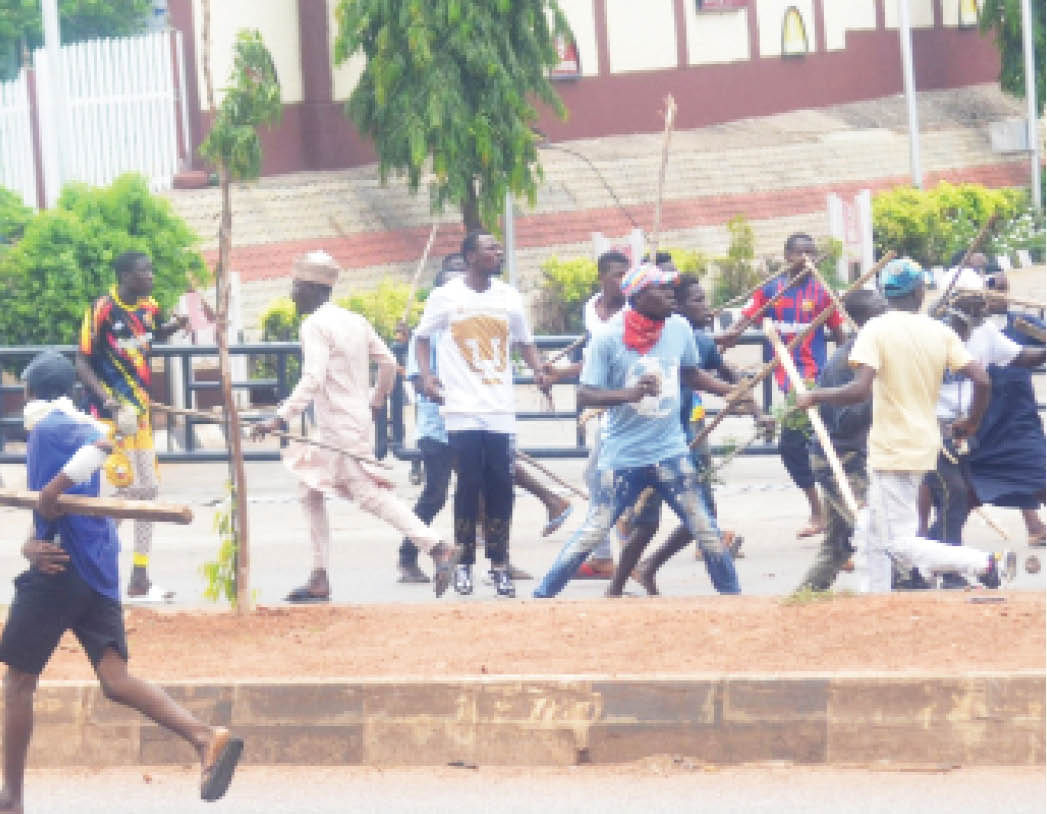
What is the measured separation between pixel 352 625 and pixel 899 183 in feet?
103

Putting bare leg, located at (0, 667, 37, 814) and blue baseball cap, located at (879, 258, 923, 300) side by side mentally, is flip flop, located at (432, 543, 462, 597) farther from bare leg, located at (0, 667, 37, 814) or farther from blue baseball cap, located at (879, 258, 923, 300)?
bare leg, located at (0, 667, 37, 814)

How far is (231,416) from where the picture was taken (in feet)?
29.0

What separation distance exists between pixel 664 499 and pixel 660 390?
0.55 meters

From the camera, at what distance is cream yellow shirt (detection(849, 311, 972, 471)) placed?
892cm

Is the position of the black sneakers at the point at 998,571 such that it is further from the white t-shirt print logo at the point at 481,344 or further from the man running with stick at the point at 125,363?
the man running with stick at the point at 125,363

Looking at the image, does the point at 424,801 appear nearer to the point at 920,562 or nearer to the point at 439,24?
the point at 920,562

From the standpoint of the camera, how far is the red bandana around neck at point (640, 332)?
31.1ft

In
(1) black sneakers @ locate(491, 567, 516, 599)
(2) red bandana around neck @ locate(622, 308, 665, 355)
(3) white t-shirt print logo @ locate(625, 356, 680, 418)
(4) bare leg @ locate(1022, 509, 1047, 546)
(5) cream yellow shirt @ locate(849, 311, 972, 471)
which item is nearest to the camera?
(5) cream yellow shirt @ locate(849, 311, 972, 471)

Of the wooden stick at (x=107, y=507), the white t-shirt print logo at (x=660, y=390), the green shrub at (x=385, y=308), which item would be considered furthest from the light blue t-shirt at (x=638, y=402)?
the green shrub at (x=385, y=308)

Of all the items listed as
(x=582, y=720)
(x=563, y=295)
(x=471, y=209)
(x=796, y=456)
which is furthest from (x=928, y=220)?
(x=582, y=720)

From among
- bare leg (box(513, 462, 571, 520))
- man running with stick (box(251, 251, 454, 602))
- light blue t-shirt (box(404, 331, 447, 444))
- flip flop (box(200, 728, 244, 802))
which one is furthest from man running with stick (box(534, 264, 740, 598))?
flip flop (box(200, 728, 244, 802))

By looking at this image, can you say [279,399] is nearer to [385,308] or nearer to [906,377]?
[385,308]

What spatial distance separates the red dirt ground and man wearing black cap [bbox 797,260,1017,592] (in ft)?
1.31

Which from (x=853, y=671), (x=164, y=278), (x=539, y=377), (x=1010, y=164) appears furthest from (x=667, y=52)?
(x=853, y=671)
